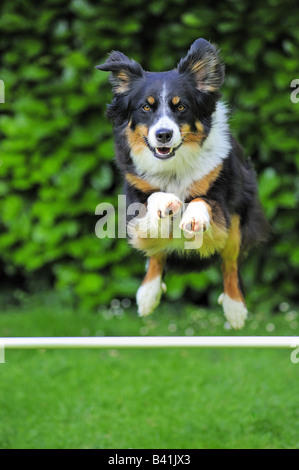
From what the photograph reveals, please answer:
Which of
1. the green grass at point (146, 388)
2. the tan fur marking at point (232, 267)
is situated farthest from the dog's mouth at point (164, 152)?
the green grass at point (146, 388)

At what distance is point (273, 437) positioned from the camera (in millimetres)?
4234

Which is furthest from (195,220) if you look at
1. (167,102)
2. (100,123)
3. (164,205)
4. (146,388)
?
(100,123)

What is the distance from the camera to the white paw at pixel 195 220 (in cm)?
266

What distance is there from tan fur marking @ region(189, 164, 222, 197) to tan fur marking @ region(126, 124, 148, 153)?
279 millimetres

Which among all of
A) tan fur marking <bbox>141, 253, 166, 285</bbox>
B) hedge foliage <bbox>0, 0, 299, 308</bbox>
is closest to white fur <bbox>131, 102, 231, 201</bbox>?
tan fur marking <bbox>141, 253, 166, 285</bbox>

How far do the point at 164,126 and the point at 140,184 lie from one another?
1.28 ft

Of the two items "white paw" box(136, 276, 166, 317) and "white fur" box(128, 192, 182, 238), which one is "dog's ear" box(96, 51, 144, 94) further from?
"white paw" box(136, 276, 166, 317)

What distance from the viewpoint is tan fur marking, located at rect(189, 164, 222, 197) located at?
9.40 ft

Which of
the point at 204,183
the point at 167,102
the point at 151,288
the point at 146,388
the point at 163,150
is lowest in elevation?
the point at 146,388

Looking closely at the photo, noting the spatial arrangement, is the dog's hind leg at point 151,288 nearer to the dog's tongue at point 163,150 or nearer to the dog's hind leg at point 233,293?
the dog's hind leg at point 233,293

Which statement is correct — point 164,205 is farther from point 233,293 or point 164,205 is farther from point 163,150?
point 233,293

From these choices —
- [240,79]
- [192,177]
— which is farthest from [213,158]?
[240,79]

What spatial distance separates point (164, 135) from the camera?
104 inches
